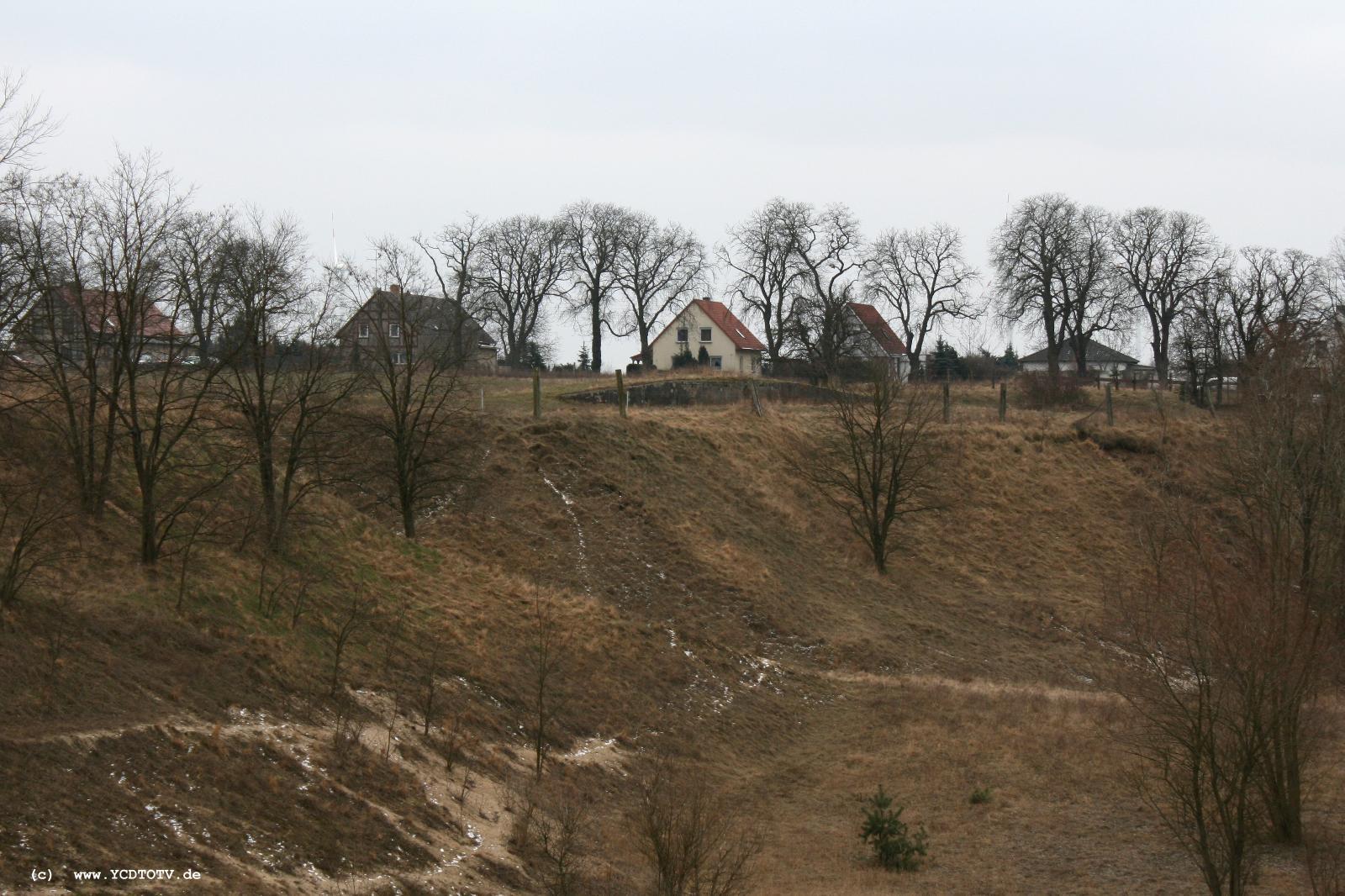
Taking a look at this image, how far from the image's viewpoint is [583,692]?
19.5 metres

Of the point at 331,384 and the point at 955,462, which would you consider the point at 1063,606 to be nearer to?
the point at 955,462

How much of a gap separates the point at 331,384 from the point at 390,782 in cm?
1072

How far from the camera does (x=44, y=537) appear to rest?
1525 cm

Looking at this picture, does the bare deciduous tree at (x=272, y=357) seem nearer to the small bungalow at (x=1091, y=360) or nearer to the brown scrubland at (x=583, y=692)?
the brown scrubland at (x=583, y=692)

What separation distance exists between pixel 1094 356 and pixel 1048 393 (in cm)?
5227

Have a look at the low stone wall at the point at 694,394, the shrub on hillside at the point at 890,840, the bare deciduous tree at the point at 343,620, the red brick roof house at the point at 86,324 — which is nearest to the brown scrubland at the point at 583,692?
the bare deciduous tree at the point at 343,620

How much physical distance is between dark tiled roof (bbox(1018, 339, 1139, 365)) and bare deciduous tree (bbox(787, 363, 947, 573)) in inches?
2045

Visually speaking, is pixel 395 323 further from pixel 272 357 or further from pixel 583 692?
pixel 583 692

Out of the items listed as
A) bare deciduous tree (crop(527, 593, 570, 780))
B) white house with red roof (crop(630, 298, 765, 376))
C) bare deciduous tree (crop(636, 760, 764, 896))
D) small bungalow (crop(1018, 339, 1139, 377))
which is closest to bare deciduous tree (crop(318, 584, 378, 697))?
bare deciduous tree (crop(527, 593, 570, 780))

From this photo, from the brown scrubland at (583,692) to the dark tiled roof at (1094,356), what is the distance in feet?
172

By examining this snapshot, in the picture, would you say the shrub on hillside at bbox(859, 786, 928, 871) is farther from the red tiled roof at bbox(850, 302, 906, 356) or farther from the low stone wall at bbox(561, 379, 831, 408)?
the red tiled roof at bbox(850, 302, 906, 356)

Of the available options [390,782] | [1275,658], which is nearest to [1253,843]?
[1275,658]

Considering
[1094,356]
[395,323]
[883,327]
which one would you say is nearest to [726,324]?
[883,327]

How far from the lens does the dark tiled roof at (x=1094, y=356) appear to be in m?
84.4
